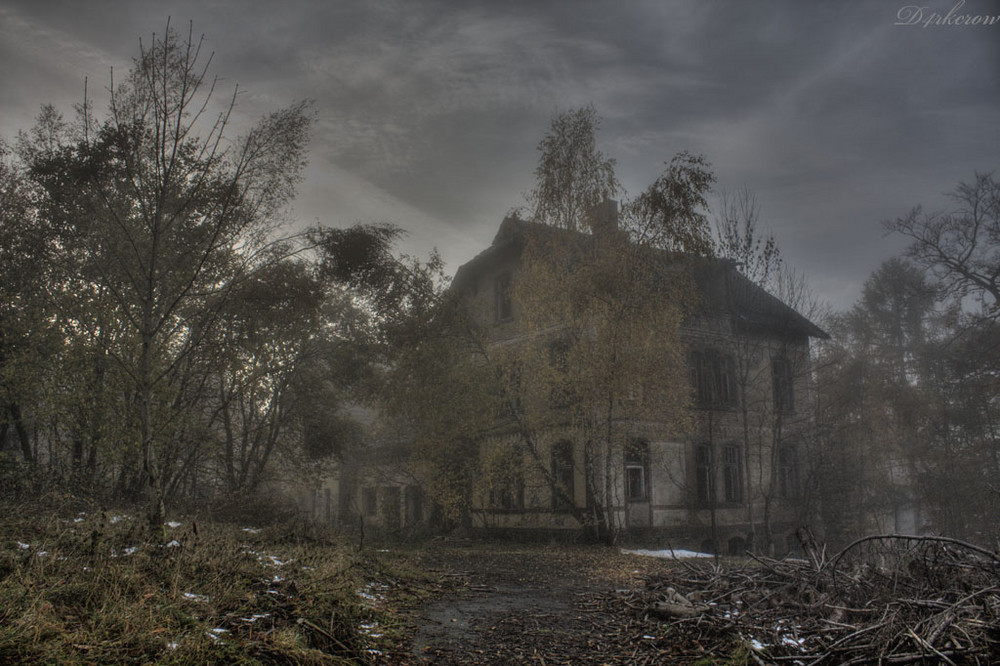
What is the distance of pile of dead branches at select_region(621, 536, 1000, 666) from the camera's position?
14.0ft

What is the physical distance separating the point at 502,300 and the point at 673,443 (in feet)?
25.4

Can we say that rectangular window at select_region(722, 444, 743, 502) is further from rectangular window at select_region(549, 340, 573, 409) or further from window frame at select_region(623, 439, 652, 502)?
rectangular window at select_region(549, 340, 573, 409)

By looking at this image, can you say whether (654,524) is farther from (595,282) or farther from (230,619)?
(230,619)

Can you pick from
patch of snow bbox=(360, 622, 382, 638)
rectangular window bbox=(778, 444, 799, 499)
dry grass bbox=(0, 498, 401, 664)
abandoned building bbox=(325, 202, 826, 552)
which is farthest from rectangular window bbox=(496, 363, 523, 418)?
patch of snow bbox=(360, 622, 382, 638)

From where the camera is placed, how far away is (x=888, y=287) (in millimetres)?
35781

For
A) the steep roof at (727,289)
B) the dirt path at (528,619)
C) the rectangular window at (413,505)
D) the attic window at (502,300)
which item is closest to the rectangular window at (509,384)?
the steep roof at (727,289)

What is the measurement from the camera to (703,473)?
76.2ft

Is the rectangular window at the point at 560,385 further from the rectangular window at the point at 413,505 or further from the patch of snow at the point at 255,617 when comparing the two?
the patch of snow at the point at 255,617

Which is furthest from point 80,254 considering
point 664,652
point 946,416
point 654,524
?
point 946,416

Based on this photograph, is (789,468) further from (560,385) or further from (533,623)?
(533,623)

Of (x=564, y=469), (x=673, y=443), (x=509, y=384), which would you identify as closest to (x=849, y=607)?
(x=509, y=384)

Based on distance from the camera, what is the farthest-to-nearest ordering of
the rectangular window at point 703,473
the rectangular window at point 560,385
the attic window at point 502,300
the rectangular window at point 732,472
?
the attic window at point 502,300, the rectangular window at point 732,472, the rectangular window at point 703,473, the rectangular window at point 560,385

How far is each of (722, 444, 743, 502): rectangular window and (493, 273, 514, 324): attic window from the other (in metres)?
8.92

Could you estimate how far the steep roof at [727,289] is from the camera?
2153 cm
